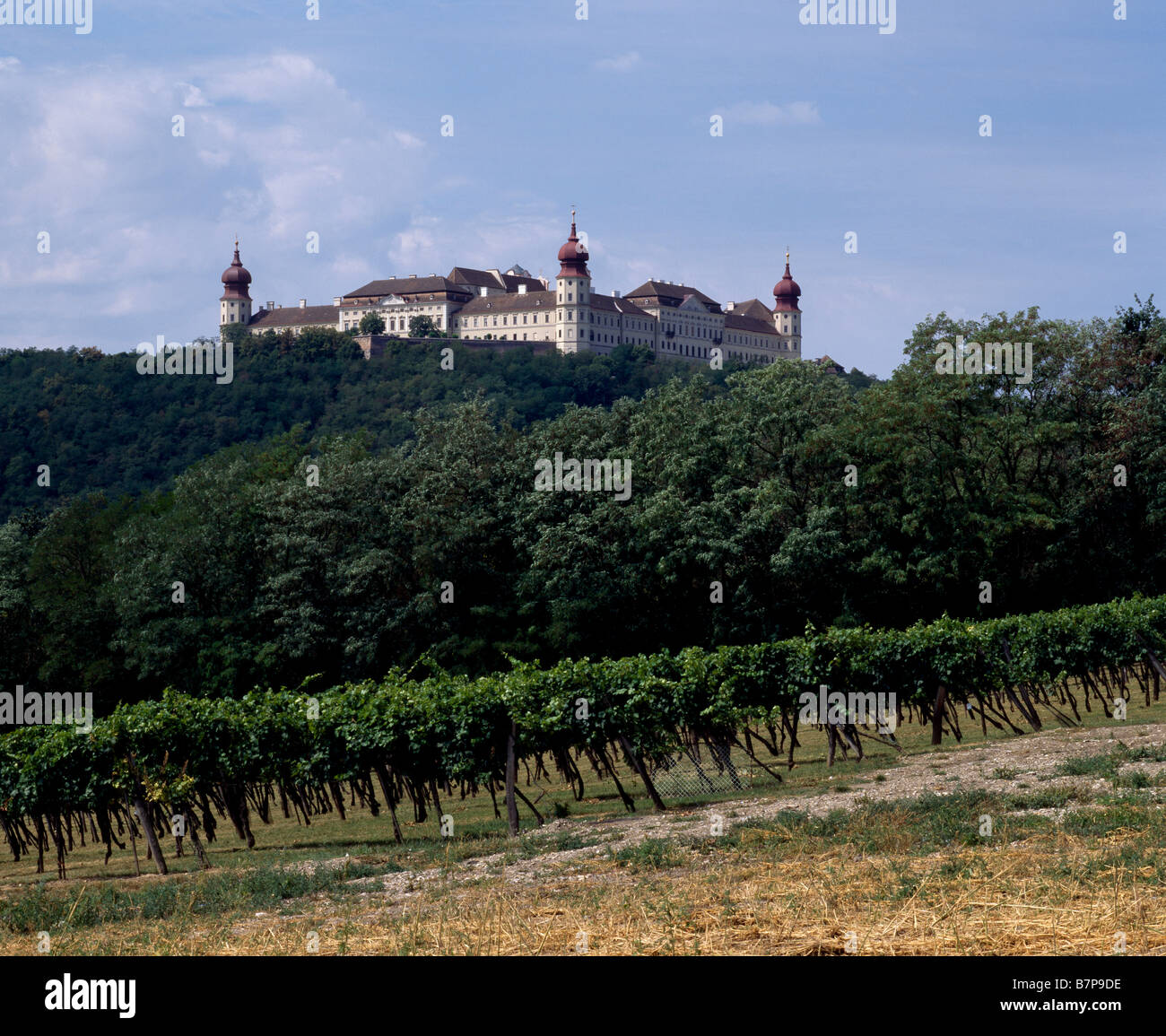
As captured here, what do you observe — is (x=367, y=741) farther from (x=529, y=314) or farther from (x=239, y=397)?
(x=529, y=314)

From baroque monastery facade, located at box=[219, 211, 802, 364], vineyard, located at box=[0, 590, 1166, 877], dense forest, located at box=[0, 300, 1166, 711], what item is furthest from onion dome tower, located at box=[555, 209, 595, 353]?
vineyard, located at box=[0, 590, 1166, 877]

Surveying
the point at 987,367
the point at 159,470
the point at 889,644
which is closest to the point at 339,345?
the point at 159,470

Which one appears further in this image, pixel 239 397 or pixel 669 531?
pixel 239 397

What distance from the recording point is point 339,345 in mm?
158375

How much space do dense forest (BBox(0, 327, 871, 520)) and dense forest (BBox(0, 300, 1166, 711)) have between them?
3795cm

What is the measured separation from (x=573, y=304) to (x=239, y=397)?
68.4 metres

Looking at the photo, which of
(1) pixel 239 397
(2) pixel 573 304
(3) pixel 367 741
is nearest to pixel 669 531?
(3) pixel 367 741

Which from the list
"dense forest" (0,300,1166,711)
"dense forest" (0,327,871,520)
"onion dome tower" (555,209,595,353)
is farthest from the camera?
"onion dome tower" (555,209,595,353)

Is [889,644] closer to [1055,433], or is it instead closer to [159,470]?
[1055,433]

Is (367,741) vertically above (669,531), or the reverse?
(669,531)

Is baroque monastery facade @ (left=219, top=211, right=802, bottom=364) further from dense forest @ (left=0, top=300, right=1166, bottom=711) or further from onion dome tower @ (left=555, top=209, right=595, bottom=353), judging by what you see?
dense forest @ (left=0, top=300, right=1166, bottom=711)

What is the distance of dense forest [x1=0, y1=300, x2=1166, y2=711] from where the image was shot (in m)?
42.1

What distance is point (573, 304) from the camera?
18500cm

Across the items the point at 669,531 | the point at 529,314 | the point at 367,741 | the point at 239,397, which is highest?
the point at 529,314
